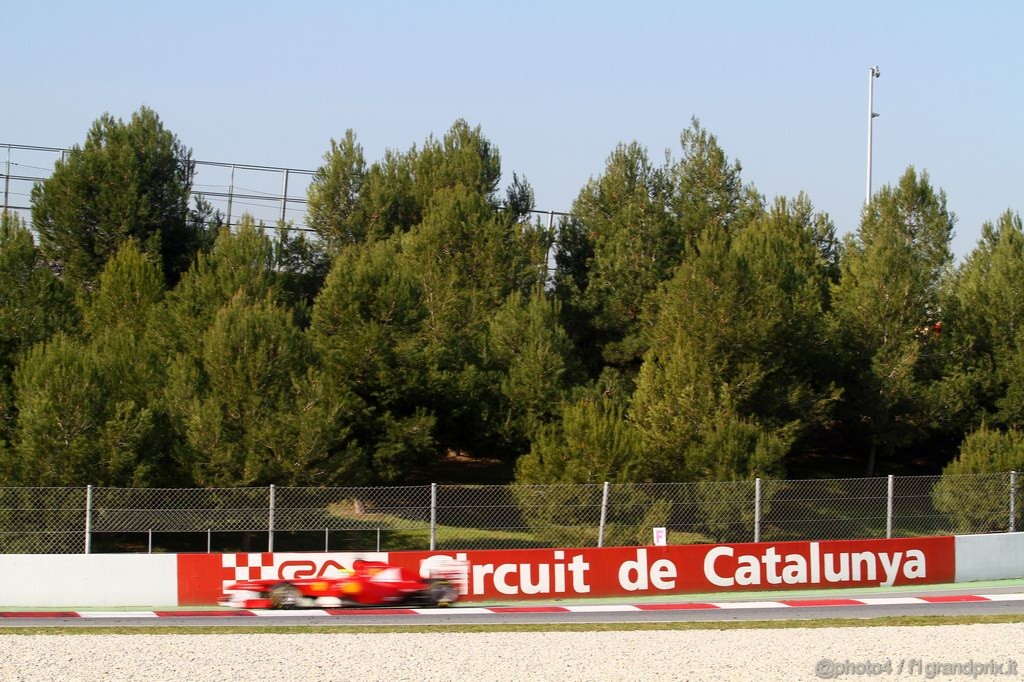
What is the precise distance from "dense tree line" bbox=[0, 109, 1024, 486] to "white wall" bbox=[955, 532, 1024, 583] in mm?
5432

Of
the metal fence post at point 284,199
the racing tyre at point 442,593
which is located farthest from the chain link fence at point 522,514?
the metal fence post at point 284,199

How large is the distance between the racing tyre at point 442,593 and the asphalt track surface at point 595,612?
0.21m

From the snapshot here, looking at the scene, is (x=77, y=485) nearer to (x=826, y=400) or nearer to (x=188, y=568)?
(x=188, y=568)

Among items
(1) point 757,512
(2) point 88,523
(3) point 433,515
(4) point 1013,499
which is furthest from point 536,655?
(4) point 1013,499

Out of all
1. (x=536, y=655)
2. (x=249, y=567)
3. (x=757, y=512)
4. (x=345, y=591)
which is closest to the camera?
(x=536, y=655)

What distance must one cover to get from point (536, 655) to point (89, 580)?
395 inches

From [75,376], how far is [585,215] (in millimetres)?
24053

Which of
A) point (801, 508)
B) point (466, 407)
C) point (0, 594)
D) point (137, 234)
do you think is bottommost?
point (0, 594)

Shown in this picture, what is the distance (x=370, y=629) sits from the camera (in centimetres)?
1716

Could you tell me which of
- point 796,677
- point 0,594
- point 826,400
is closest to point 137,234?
point 0,594

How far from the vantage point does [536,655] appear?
1457 centimetres

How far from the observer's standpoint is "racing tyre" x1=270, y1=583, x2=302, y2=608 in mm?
19359

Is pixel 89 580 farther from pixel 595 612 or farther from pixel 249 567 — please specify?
pixel 595 612

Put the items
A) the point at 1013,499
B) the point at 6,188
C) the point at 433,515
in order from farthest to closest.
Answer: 1. the point at 6,188
2. the point at 1013,499
3. the point at 433,515
